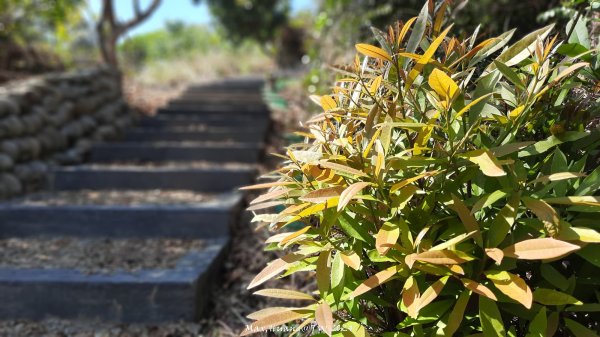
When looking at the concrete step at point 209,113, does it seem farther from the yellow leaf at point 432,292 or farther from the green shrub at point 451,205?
the yellow leaf at point 432,292

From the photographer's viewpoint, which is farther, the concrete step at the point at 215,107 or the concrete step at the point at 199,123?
the concrete step at the point at 215,107

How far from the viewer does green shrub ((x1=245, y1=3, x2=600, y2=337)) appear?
122 cm

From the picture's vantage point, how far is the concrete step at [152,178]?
420cm

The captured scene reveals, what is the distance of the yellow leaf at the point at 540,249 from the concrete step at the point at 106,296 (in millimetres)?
1685

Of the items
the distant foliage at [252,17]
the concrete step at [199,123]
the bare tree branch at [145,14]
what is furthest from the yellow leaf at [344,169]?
the distant foliage at [252,17]

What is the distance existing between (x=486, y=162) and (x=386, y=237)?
26cm

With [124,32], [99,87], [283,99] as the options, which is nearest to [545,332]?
[283,99]

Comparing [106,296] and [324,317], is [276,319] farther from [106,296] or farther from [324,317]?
[106,296]

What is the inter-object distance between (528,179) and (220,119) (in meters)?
4.95

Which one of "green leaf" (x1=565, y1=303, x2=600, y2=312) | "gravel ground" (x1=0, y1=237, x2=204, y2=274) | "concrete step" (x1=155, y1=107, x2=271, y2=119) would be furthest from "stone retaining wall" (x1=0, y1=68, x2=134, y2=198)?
"green leaf" (x1=565, y1=303, x2=600, y2=312)

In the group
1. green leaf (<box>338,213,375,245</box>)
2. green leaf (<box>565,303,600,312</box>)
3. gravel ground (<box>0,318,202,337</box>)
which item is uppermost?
green leaf (<box>338,213,375,245</box>)

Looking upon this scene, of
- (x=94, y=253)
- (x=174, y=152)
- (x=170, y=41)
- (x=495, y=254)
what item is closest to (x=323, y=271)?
(x=495, y=254)

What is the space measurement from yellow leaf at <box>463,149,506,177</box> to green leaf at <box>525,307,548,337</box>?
32 centimetres

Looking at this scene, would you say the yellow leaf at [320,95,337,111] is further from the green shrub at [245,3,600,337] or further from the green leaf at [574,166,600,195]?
the green leaf at [574,166,600,195]
